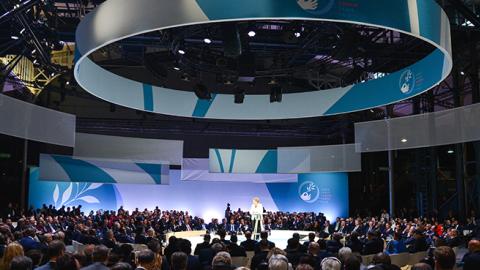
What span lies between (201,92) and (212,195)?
12293 mm

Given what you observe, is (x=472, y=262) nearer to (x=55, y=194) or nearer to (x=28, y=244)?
(x=28, y=244)

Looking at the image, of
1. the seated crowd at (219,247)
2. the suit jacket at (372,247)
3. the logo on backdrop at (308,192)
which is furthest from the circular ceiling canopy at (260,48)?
the logo on backdrop at (308,192)

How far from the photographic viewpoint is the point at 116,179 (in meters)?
20.3

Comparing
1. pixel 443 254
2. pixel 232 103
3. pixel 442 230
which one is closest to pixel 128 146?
pixel 232 103

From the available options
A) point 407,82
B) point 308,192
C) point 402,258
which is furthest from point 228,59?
point 308,192

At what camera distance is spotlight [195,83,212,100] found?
42.5 ft

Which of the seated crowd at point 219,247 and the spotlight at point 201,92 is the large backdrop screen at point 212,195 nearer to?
the seated crowd at point 219,247

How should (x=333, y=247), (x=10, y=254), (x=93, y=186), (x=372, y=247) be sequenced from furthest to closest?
1. (x=93, y=186)
2. (x=372, y=247)
3. (x=333, y=247)
4. (x=10, y=254)

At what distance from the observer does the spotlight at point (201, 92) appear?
42.5 feet

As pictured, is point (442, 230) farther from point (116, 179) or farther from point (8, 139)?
point (8, 139)

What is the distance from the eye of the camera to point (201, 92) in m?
13.1

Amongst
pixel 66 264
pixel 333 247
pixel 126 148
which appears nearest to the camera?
pixel 66 264

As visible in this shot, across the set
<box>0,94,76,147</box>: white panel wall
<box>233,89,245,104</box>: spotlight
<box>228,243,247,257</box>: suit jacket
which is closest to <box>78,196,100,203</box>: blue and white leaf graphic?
<box>0,94,76,147</box>: white panel wall

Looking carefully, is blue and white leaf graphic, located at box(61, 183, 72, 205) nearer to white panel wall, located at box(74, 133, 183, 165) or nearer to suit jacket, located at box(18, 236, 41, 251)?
white panel wall, located at box(74, 133, 183, 165)
